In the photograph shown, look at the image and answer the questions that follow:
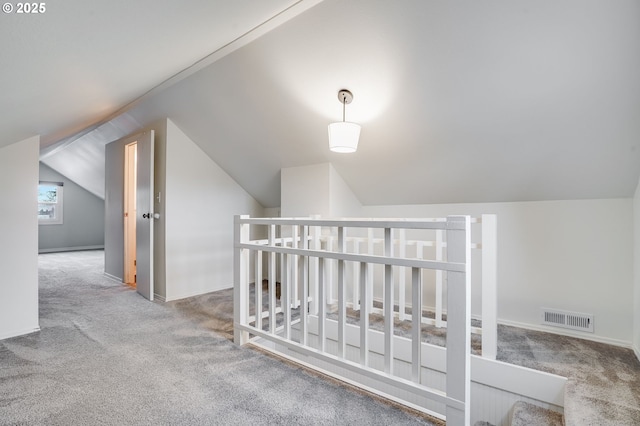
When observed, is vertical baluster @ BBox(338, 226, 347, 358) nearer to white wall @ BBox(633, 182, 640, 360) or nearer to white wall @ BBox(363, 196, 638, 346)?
white wall @ BBox(363, 196, 638, 346)

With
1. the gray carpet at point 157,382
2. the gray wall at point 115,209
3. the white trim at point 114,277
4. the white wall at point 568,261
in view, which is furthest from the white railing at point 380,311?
the gray wall at point 115,209

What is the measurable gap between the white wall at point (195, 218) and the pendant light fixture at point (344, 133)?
2100 mm

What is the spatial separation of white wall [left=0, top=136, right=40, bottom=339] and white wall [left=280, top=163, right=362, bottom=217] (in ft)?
7.25

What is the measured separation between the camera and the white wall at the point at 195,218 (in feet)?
11.4

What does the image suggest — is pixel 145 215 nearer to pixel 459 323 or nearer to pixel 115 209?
pixel 115 209

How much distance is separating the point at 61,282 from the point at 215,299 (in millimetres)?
2524

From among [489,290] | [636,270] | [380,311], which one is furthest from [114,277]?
[636,270]

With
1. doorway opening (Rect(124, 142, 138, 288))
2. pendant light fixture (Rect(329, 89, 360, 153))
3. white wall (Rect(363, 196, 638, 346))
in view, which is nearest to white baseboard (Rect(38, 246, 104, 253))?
doorway opening (Rect(124, 142, 138, 288))

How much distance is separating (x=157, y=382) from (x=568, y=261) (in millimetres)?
3009

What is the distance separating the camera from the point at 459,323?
4.21 ft

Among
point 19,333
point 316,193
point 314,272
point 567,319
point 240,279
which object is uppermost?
point 316,193

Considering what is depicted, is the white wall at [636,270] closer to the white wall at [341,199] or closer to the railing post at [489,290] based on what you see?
the railing post at [489,290]

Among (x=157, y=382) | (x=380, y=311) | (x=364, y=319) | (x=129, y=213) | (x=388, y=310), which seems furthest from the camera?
(x=129, y=213)

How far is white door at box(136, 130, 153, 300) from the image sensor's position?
3.44 meters
